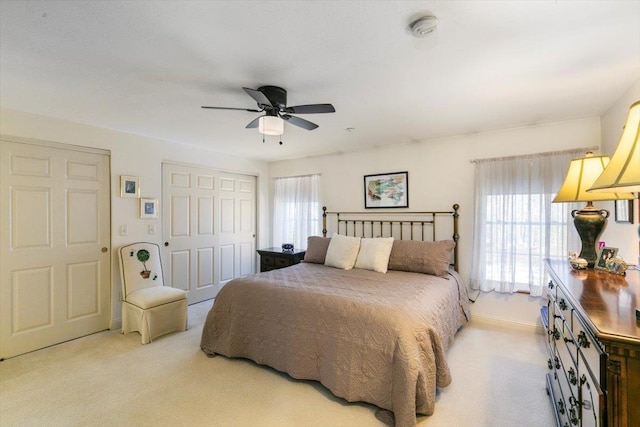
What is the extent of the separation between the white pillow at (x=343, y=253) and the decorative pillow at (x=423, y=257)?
0.45m

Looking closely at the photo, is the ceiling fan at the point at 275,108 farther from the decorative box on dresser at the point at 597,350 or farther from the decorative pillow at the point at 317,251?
the decorative pillow at the point at 317,251

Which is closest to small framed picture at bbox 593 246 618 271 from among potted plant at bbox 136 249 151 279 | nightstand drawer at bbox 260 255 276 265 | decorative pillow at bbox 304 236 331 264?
decorative pillow at bbox 304 236 331 264

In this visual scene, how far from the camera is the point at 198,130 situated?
3379 millimetres

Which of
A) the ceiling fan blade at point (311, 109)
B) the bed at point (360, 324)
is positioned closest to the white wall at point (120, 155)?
the bed at point (360, 324)

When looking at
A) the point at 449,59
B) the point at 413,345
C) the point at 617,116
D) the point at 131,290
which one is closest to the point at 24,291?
the point at 131,290

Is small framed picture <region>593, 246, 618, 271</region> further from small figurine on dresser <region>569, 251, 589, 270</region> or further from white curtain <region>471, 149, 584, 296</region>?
white curtain <region>471, 149, 584, 296</region>

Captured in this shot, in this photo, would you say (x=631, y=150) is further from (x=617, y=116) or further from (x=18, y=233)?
(x=18, y=233)

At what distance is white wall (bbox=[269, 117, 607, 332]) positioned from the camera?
10.2ft

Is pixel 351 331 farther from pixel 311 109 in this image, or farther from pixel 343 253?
pixel 311 109

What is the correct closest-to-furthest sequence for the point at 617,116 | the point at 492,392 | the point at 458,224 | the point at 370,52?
1. the point at 370,52
2. the point at 492,392
3. the point at 617,116
4. the point at 458,224

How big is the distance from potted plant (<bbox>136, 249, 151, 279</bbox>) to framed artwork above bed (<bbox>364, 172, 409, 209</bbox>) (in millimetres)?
2992

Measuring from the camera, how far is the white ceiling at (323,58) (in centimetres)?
142

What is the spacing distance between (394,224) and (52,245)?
4.01 m

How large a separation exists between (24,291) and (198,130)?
234cm
